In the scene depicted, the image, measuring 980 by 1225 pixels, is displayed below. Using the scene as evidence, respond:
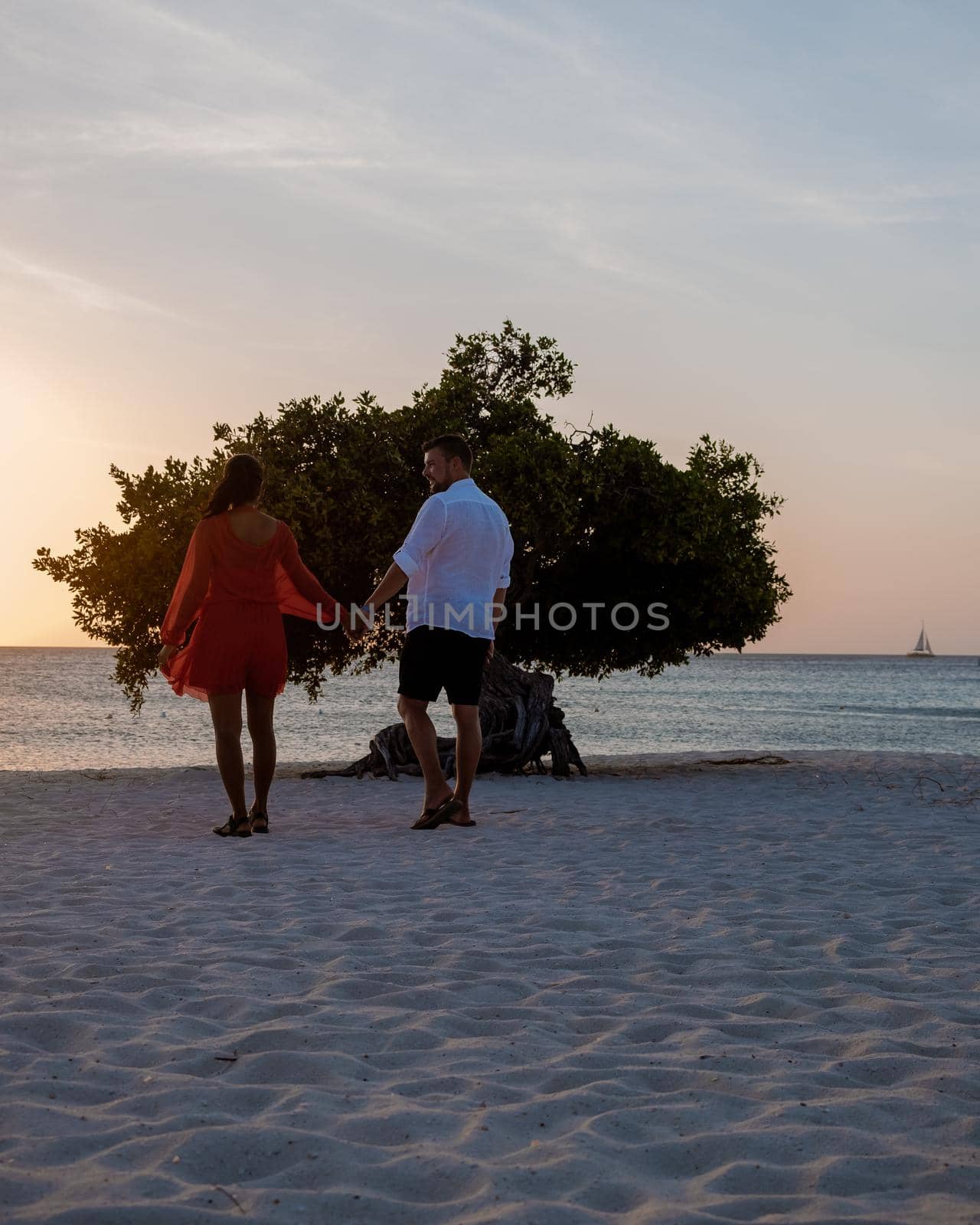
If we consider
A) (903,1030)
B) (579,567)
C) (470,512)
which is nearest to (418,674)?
(470,512)

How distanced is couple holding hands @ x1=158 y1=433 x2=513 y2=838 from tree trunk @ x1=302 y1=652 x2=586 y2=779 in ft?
18.2

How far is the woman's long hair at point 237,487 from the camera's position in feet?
23.8

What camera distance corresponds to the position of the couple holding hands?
23.9 feet

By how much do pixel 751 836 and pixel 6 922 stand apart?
4.74m

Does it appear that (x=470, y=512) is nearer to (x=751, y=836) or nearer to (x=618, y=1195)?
(x=751, y=836)

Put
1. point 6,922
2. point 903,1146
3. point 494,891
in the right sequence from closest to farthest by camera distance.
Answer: point 903,1146 → point 6,922 → point 494,891

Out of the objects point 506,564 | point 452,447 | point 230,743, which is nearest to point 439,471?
point 452,447

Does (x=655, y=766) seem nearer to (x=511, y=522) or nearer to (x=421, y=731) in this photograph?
(x=511, y=522)

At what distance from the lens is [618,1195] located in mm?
2391

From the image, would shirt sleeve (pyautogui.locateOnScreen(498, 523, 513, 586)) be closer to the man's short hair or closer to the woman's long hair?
the man's short hair

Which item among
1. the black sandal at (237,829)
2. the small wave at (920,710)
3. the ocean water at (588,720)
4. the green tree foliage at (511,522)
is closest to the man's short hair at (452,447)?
the black sandal at (237,829)

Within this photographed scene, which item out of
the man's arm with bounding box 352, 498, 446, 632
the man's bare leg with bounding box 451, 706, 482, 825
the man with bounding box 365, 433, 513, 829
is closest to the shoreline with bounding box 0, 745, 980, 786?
the man's bare leg with bounding box 451, 706, 482, 825

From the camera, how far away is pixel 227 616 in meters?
7.32

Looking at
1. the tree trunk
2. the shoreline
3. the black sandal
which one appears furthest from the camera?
the shoreline
